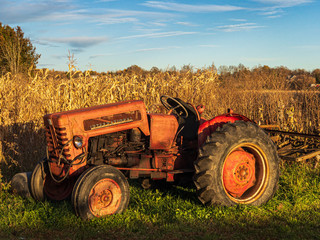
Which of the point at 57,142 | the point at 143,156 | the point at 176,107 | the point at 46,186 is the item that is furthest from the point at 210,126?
the point at 46,186

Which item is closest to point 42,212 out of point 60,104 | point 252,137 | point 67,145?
point 67,145

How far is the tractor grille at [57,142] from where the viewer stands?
4.48m

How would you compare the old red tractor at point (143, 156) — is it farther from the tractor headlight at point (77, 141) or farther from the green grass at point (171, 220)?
the green grass at point (171, 220)

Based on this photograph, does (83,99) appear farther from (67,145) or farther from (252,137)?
(252,137)

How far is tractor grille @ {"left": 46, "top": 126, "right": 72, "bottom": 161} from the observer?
4480mm

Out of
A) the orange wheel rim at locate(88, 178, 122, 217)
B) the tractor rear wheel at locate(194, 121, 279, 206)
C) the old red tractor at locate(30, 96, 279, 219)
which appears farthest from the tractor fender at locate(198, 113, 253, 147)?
the orange wheel rim at locate(88, 178, 122, 217)

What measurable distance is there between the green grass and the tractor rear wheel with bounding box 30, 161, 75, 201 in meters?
0.14

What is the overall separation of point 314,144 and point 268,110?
5.02 ft

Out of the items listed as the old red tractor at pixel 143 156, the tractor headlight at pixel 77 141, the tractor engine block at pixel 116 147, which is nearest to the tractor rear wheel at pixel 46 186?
the old red tractor at pixel 143 156

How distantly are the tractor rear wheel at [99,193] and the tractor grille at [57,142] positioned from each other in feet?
1.47

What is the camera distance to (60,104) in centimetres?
824

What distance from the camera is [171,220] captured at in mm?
4414

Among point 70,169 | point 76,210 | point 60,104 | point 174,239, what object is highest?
point 60,104

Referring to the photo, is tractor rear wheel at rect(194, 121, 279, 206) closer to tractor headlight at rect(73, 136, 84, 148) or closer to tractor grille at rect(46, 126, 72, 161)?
tractor headlight at rect(73, 136, 84, 148)
